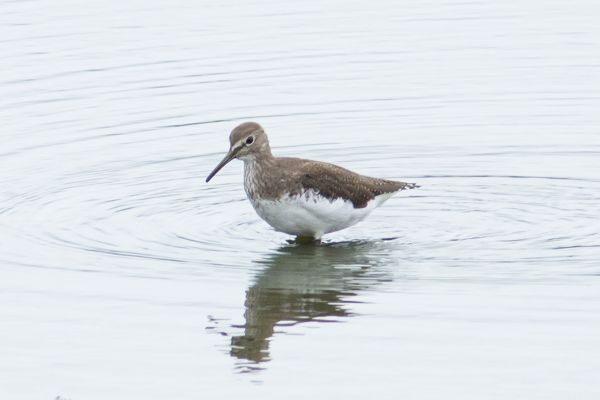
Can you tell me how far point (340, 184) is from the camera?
18.9 m

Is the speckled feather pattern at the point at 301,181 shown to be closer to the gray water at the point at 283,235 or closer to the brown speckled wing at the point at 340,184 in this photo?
the brown speckled wing at the point at 340,184

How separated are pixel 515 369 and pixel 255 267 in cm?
475

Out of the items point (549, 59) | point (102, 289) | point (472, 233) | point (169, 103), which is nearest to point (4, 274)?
point (102, 289)

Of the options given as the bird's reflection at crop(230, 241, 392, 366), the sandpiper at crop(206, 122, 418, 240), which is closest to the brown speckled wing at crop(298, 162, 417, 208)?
the sandpiper at crop(206, 122, 418, 240)

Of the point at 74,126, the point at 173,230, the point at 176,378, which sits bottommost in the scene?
the point at 176,378

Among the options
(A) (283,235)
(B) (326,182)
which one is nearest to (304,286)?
(B) (326,182)

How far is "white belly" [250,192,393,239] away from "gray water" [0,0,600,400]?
356mm

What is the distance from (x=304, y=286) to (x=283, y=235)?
270cm

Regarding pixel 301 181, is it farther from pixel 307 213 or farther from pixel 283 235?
pixel 283 235

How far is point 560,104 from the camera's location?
25.1 meters

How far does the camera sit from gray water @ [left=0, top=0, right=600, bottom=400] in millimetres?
14266

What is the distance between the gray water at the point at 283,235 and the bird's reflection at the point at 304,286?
41 mm

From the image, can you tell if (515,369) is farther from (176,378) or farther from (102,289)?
(102,289)

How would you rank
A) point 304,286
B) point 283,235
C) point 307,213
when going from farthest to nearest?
point 283,235 < point 307,213 < point 304,286
